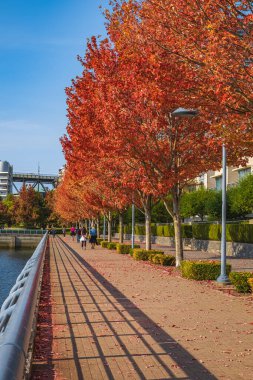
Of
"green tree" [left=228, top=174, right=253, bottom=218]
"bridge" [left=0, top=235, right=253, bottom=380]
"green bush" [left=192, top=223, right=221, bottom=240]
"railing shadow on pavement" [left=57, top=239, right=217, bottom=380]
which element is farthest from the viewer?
"green tree" [left=228, top=174, right=253, bottom=218]

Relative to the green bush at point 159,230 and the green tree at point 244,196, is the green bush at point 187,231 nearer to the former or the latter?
the green tree at point 244,196

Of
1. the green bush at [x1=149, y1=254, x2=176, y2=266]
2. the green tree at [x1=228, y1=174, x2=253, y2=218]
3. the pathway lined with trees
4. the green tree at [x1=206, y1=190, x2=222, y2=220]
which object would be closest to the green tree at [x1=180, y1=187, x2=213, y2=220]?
the green tree at [x1=206, y1=190, x2=222, y2=220]

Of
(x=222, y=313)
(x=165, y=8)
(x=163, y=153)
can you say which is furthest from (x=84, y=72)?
(x=222, y=313)

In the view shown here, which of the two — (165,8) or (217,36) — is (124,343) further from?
(165,8)

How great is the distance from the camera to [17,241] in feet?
263

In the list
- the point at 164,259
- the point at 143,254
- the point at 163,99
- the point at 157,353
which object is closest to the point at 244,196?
the point at 143,254

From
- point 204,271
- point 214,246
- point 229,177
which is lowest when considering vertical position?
point 214,246

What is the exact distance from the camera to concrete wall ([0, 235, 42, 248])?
79188 millimetres

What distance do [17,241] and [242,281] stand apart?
228ft

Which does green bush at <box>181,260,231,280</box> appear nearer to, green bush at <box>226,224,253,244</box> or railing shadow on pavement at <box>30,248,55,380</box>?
railing shadow on pavement at <box>30,248,55,380</box>

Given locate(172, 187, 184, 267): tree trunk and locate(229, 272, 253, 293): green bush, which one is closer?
locate(229, 272, 253, 293): green bush

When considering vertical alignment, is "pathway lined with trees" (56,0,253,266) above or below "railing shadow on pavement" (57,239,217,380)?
above

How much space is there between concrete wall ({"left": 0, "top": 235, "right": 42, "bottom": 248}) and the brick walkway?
65904mm

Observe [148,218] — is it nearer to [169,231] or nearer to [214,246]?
[214,246]
